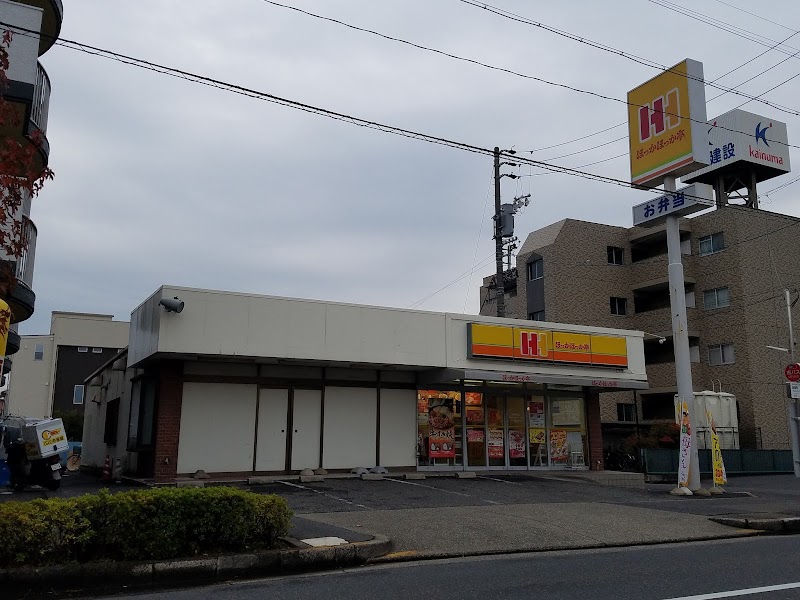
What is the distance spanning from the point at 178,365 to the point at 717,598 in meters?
14.7

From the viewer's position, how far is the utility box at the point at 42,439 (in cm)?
1680

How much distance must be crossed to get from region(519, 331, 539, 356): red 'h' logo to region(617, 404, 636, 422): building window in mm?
21005

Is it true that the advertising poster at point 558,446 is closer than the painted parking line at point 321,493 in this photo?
No

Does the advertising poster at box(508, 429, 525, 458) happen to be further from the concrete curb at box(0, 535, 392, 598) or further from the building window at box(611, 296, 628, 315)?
the building window at box(611, 296, 628, 315)

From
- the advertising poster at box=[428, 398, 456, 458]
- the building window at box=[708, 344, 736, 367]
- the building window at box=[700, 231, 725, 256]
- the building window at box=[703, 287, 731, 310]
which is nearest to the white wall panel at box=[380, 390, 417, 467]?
the advertising poster at box=[428, 398, 456, 458]

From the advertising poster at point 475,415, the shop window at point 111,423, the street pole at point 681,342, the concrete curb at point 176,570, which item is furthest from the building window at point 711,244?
the concrete curb at point 176,570

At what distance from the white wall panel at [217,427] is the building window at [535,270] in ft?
88.5

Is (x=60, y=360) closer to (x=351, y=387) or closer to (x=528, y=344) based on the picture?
(x=351, y=387)

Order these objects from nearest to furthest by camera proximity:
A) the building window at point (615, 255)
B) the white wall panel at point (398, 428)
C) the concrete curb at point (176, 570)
Answer: the concrete curb at point (176, 570), the white wall panel at point (398, 428), the building window at point (615, 255)

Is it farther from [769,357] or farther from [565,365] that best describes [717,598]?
[769,357]

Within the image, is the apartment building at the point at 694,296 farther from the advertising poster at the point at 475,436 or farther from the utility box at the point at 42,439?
the utility box at the point at 42,439

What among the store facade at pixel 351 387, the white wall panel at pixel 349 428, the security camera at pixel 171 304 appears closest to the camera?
the security camera at pixel 171 304

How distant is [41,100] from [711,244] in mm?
35397

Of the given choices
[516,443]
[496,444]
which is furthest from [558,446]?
[496,444]
